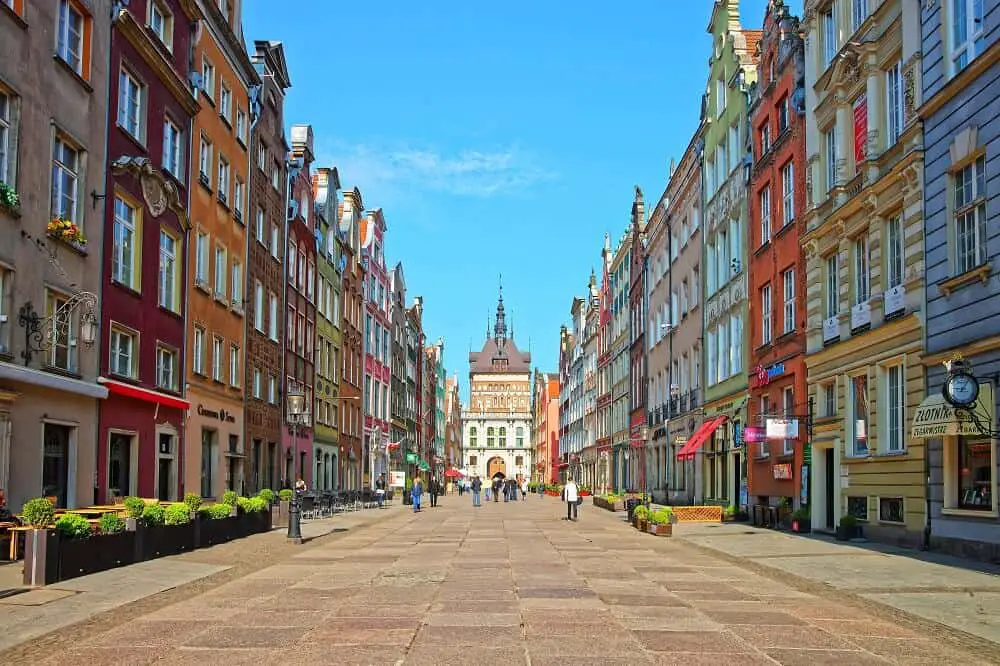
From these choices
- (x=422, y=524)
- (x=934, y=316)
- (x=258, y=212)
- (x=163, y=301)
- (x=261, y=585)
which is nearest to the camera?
(x=261, y=585)

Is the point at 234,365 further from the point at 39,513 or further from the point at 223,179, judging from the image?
the point at 39,513

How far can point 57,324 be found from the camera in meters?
21.4

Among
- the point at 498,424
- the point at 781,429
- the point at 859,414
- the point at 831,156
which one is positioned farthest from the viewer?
the point at 498,424

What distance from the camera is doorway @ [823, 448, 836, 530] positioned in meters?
28.4

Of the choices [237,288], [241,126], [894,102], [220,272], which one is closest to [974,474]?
[894,102]

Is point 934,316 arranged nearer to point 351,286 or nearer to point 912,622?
point 912,622

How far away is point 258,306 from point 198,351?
25.2 ft

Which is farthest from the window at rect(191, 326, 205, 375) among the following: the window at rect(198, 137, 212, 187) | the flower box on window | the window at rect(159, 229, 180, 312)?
the flower box on window

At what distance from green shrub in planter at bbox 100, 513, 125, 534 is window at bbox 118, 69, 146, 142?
10.7 meters

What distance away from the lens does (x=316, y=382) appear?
51.6 meters

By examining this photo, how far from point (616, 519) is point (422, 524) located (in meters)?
8.65

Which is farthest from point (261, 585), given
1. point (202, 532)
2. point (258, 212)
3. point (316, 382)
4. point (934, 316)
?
point (316, 382)

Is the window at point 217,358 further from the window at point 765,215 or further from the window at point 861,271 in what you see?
the window at point 861,271

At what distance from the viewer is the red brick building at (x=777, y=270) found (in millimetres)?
30156
